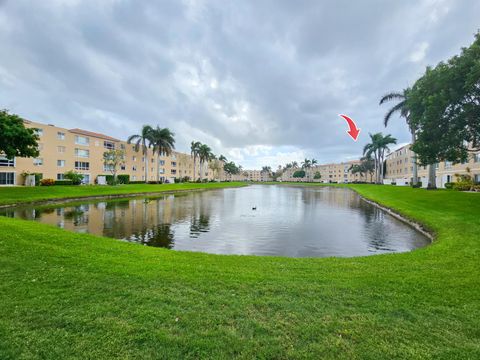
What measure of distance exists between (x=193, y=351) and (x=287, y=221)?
52.5 ft

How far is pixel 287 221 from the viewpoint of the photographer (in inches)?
742

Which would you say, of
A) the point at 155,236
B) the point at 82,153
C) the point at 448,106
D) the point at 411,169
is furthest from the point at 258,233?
the point at 411,169

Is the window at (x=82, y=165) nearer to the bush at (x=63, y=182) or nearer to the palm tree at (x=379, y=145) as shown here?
the bush at (x=63, y=182)

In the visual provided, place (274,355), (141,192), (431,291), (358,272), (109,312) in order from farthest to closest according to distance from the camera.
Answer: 1. (141,192)
2. (358,272)
3. (431,291)
4. (109,312)
5. (274,355)

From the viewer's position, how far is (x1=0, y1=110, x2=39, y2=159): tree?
27.4 metres

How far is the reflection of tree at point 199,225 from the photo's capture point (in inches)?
580

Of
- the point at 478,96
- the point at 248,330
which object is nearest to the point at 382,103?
the point at 478,96

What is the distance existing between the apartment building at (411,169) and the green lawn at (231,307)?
30.9m

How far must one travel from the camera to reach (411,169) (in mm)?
72375

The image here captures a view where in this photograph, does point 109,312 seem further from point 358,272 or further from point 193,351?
point 358,272

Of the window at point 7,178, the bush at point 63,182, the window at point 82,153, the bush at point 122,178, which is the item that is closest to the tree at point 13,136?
the bush at point 63,182

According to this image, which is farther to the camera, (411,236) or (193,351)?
(411,236)

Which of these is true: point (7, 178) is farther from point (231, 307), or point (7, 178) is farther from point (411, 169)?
point (411, 169)

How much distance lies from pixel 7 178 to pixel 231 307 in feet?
186
